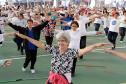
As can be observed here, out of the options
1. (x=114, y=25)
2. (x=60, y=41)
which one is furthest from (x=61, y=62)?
(x=114, y=25)

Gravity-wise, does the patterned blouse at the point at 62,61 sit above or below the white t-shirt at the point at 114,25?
above

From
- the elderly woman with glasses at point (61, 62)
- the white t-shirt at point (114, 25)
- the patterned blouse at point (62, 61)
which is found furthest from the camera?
the white t-shirt at point (114, 25)

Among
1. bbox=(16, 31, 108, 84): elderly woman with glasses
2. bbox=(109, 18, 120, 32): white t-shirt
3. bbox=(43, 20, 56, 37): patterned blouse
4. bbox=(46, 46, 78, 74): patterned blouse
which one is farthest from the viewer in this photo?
bbox=(109, 18, 120, 32): white t-shirt

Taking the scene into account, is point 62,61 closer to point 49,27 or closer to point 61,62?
point 61,62

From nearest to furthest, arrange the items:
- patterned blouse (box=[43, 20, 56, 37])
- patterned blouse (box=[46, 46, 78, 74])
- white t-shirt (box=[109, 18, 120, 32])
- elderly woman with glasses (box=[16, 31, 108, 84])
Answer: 1. elderly woman with glasses (box=[16, 31, 108, 84])
2. patterned blouse (box=[46, 46, 78, 74])
3. patterned blouse (box=[43, 20, 56, 37])
4. white t-shirt (box=[109, 18, 120, 32])

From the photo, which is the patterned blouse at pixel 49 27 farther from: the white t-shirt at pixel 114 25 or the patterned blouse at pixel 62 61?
the patterned blouse at pixel 62 61

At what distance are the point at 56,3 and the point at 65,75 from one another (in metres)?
44.9

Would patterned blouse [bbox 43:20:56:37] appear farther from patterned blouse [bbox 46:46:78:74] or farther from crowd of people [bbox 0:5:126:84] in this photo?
patterned blouse [bbox 46:46:78:74]

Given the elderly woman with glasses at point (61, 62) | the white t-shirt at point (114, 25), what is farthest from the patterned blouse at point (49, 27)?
the elderly woman with glasses at point (61, 62)

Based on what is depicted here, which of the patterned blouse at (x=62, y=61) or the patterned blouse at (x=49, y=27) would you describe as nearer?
the patterned blouse at (x=62, y=61)

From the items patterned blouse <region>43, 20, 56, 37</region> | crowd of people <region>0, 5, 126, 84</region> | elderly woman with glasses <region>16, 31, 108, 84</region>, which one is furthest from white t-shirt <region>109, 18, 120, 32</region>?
elderly woman with glasses <region>16, 31, 108, 84</region>

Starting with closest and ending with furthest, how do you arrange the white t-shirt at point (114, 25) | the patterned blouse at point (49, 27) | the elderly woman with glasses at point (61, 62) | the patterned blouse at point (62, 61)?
the elderly woman with glasses at point (61, 62)
the patterned blouse at point (62, 61)
the patterned blouse at point (49, 27)
the white t-shirt at point (114, 25)

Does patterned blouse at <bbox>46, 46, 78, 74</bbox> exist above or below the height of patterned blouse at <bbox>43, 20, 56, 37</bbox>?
above

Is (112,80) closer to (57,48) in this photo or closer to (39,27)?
(39,27)
